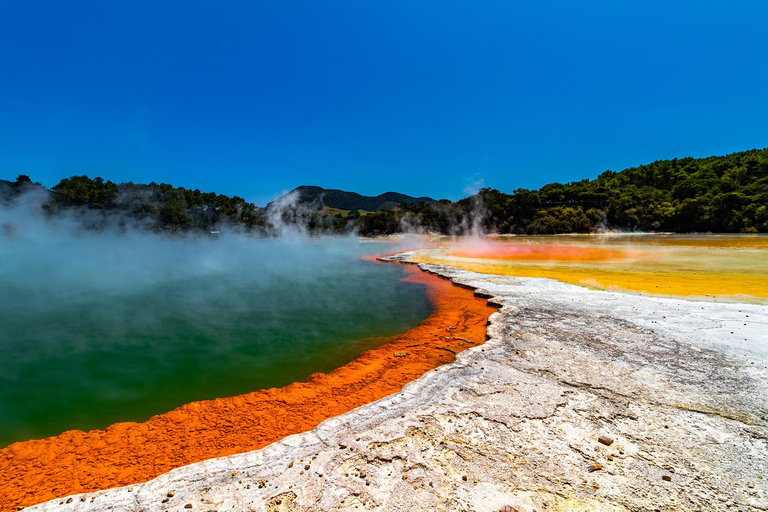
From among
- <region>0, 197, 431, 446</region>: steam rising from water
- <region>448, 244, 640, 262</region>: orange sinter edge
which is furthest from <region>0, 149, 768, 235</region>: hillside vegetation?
<region>448, 244, 640, 262</region>: orange sinter edge

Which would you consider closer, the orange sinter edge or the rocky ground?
the rocky ground

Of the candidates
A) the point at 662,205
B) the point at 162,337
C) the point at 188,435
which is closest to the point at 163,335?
the point at 162,337

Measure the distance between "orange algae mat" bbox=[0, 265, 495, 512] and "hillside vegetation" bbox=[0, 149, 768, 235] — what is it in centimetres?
4511

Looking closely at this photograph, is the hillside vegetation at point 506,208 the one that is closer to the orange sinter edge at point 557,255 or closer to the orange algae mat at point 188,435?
the orange sinter edge at point 557,255

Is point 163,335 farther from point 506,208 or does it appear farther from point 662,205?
point 662,205

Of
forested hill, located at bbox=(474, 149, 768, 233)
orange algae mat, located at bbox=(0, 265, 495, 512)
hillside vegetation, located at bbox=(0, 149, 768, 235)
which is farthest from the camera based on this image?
forested hill, located at bbox=(474, 149, 768, 233)

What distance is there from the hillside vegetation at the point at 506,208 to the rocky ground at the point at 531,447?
1871 inches

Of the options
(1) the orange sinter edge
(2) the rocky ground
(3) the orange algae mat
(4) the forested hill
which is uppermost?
(4) the forested hill

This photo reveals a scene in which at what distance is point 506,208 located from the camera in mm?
71938

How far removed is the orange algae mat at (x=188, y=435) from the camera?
318 cm

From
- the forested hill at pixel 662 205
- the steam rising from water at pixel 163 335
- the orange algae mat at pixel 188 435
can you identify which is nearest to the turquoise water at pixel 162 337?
the steam rising from water at pixel 163 335

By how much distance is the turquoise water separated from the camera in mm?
4773

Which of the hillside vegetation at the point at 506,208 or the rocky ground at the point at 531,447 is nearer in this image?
the rocky ground at the point at 531,447

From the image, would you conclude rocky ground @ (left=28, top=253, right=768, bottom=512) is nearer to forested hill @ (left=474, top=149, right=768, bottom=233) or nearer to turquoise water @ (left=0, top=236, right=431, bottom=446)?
turquoise water @ (left=0, top=236, right=431, bottom=446)
